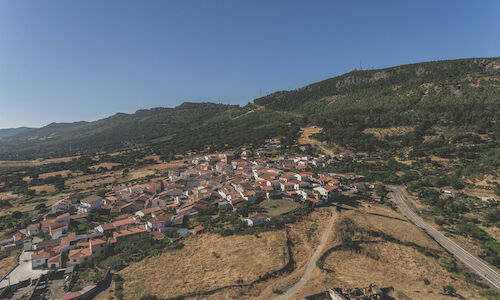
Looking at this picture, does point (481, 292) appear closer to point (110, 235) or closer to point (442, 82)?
point (110, 235)

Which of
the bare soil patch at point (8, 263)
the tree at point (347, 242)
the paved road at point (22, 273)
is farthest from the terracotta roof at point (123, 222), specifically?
the tree at point (347, 242)

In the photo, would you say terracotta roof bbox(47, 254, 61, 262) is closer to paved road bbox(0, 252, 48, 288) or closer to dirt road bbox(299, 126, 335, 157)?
paved road bbox(0, 252, 48, 288)

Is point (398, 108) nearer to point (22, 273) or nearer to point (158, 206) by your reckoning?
point (158, 206)

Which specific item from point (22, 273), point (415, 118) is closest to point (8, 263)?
point (22, 273)

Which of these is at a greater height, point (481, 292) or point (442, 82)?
point (442, 82)

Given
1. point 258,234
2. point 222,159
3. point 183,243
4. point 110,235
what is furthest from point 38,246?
point 222,159

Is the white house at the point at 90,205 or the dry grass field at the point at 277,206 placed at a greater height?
the white house at the point at 90,205

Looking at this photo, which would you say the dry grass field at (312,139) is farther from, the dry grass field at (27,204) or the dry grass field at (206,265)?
the dry grass field at (27,204)
